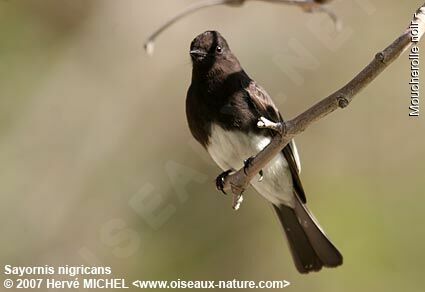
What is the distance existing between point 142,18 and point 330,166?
1.72 metres

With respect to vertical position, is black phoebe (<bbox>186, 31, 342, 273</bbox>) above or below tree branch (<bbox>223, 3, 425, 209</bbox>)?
above

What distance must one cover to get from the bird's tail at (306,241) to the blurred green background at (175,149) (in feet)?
1.47

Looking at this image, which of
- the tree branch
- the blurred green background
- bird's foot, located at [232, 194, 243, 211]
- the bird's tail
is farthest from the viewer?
the blurred green background

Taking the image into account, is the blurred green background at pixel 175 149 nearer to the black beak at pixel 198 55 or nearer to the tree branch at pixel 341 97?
the black beak at pixel 198 55

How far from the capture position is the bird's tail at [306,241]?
13.3 feet

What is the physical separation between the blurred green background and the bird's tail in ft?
1.47

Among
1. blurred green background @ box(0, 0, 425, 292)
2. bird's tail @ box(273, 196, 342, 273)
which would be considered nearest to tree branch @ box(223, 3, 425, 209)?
bird's tail @ box(273, 196, 342, 273)

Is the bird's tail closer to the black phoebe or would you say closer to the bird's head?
the black phoebe

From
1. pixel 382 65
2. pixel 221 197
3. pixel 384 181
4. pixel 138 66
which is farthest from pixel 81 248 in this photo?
pixel 382 65

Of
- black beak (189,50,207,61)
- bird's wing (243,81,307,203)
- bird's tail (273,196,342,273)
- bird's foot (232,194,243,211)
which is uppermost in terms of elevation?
black beak (189,50,207,61)

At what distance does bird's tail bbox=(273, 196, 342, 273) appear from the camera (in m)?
4.06

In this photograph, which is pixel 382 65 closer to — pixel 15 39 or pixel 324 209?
pixel 324 209

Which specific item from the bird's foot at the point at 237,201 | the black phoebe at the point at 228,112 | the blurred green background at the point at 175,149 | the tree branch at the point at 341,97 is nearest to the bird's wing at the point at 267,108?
the black phoebe at the point at 228,112

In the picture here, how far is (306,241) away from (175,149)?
1331 millimetres
